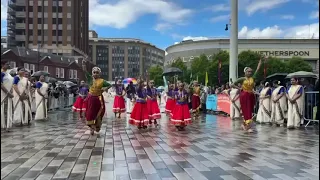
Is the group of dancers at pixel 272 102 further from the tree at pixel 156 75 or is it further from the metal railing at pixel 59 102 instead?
the tree at pixel 156 75

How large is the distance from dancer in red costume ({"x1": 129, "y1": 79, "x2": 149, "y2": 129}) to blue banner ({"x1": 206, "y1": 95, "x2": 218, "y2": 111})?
1051cm

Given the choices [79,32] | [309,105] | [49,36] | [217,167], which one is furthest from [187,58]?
[217,167]

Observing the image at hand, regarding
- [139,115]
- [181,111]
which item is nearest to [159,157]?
[181,111]

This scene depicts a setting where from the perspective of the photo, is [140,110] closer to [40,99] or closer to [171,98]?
[171,98]

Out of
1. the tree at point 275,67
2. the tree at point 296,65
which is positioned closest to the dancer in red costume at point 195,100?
the tree at point 275,67

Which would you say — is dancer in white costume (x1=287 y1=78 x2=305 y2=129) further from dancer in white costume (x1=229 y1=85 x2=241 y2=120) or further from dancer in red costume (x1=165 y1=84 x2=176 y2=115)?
dancer in white costume (x1=229 y1=85 x2=241 y2=120)

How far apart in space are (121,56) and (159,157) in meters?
81.3

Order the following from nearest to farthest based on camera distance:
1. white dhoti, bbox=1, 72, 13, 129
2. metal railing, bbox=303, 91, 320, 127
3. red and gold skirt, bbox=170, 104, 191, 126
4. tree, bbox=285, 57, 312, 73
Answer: white dhoti, bbox=1, 72, 13, 129
red and gold skirt, bbox=170, 104, 191, 126
metal railing, bbox=303, 91, 320, 127
tree, bbox=285, 57, 312, 73

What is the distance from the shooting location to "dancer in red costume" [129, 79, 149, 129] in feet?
39.7

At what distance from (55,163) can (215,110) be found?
16.8 meters

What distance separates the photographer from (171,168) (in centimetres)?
608

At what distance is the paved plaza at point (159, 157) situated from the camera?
5574mm

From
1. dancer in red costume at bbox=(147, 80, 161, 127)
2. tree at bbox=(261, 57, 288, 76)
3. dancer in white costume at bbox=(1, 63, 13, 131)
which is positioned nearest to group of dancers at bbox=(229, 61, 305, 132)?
dancer in red costume at bbox=(147, 80, 161, 127)

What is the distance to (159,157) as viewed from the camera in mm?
7094
